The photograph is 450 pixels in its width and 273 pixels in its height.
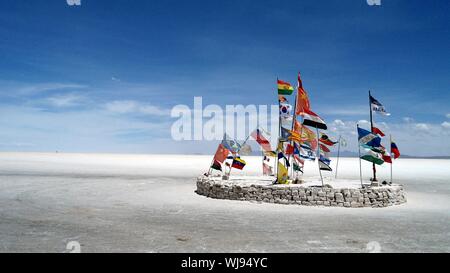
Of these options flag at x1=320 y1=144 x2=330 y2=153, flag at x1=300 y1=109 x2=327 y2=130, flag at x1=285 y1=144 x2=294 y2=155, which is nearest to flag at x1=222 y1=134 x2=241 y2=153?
flag at x1=285 y1=144 x2=294 y2=155

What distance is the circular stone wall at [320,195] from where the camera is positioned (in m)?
17.5

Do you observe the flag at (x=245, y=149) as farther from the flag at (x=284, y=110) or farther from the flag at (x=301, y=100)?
the flag at (x=301, y=100)

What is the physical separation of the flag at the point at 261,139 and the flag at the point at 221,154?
222 centimetres

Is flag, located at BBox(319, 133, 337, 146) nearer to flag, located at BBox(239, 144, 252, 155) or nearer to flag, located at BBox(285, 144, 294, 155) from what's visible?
flag, located at BBox(285, 144, 294, 155)

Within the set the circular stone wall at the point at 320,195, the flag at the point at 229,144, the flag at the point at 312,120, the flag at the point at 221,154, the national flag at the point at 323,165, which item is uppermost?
the flag at the point at 312,120

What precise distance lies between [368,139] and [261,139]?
24.5ft

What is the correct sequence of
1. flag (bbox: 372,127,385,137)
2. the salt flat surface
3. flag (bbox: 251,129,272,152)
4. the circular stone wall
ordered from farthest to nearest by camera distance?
flag (bbox: 251,129,272,152) → flag (bbox: 372,127,385,137) → the circular stone wall → the salt flat surface

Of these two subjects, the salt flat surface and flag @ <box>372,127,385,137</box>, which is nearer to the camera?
the salt flat surface

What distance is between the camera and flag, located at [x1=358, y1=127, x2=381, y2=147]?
61.8ft

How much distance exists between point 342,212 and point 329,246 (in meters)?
6.08

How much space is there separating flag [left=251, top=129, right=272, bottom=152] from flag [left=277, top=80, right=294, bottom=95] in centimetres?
433

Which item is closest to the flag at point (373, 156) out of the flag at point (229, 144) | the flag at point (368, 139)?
the flag at point (368, 139)
